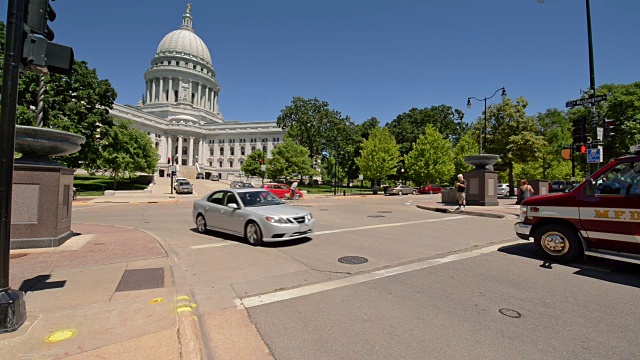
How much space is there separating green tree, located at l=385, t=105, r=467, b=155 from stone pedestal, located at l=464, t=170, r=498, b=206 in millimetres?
44211

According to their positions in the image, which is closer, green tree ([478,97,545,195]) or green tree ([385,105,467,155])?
green tree ([478,97,545,195])

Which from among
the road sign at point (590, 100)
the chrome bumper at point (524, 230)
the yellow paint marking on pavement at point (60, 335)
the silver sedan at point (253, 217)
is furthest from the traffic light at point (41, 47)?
the road sign at point (590, 100)

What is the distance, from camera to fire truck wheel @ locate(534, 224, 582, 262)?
675 centimetres

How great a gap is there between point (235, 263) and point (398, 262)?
3504mm

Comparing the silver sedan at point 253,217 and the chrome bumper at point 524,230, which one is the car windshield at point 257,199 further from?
the chrome bumper at point 524,230

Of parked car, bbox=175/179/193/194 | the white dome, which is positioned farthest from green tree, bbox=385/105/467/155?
the white dome

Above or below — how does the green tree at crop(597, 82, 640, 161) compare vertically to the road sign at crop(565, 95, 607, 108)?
above

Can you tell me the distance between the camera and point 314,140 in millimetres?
69438

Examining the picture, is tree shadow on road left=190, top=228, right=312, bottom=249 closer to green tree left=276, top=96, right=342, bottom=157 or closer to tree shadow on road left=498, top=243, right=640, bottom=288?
tree shadow on road left=498, top=243, right=640, bottom=288

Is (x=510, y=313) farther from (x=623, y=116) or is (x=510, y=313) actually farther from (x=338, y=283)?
(x=623, y=116)

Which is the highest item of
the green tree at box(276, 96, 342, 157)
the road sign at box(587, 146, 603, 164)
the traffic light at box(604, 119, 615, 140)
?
the green tree at box(276, 96, 342, 157)

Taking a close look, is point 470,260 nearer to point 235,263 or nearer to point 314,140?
point 235,263

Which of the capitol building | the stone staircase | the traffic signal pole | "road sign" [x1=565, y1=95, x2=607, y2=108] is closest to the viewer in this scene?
the traffic signal pole

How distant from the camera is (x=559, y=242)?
693 cm
